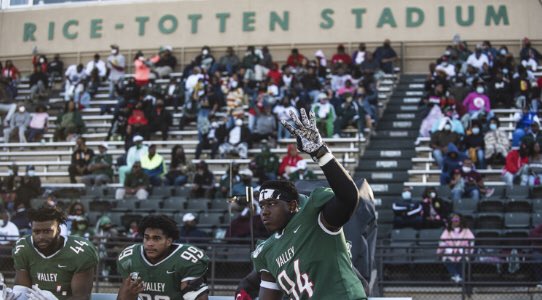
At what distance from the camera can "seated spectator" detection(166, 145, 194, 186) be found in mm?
19297

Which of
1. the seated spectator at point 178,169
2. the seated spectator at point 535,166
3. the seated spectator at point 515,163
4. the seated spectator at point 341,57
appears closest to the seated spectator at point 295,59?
the seated spectator at point 341,57

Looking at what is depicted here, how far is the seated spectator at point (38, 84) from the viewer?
25.5m

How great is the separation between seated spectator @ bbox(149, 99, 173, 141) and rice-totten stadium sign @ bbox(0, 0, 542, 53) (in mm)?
4577

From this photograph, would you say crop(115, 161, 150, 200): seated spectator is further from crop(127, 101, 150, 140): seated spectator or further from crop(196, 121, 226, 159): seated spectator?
crop(127, 101, 150, 140): seated spectator

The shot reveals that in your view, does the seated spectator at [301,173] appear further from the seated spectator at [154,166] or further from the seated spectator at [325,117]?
the seated spectator at [154,166]

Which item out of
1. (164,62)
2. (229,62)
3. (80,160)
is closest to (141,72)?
(164,62)

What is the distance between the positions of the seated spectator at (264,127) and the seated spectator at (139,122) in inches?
109

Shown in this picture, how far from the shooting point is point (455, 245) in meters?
14.4

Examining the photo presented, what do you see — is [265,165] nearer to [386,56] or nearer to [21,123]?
[386,56]

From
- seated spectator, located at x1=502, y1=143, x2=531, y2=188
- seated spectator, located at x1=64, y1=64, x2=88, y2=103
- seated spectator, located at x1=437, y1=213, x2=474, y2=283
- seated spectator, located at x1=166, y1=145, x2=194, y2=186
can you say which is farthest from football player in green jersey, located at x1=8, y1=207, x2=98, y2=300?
seated spectator, located at x1=64, y1=64, x2=88, y2=103

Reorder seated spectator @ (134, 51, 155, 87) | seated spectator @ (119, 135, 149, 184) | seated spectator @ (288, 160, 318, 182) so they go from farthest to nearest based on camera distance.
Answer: seated spectator @ (134, 51, 155, 87) < seated spectator @ (119, 135, 149, 184) < seated spectator @ (288, 160, 318, 182)

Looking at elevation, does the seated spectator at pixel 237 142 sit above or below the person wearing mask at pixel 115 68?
below

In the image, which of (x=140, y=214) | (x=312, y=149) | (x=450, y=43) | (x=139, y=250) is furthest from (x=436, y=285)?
(x=450, y=43)

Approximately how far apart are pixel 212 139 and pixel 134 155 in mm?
1728
